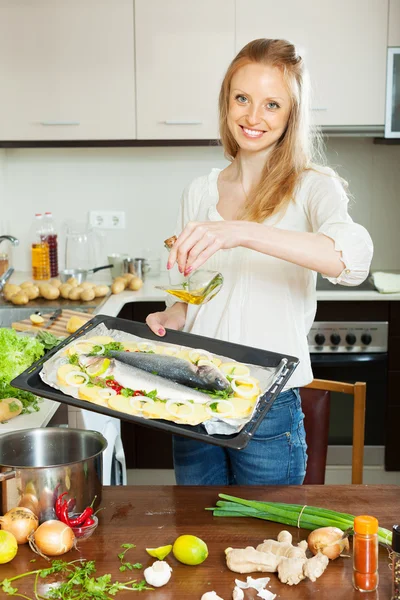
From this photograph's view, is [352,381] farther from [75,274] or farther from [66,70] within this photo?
[66,70]

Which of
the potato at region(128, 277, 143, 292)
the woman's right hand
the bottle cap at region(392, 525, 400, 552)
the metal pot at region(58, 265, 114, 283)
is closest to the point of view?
the bottle cap at region(392, 525, 400, 552)

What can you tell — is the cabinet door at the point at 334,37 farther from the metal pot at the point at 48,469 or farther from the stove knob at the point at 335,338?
the metal pot at the point at 48,469

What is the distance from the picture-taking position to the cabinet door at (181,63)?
10.9ft

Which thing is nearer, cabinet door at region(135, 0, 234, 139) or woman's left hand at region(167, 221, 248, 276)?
woman's left hand at region(167, 221, 248, 276)

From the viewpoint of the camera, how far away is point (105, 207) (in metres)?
3.83

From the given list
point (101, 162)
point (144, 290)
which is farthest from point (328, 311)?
point (101, 162)

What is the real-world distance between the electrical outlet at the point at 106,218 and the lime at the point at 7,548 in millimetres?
2714

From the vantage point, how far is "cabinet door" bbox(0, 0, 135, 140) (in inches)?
132

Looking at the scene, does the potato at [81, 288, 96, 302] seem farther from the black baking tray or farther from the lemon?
the lemon

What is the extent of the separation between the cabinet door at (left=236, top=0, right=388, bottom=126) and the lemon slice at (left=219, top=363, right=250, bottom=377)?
6.91 feet

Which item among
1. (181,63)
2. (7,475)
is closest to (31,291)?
(181,63)

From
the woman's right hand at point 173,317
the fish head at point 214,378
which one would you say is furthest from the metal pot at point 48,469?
the woman's right hand at point 173,317

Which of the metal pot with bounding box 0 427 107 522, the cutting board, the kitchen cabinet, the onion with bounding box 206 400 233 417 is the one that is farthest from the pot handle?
the kitchen cabinet

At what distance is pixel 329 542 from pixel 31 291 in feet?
7.22
